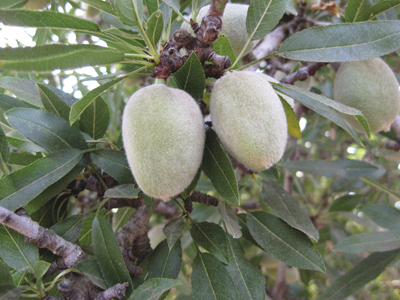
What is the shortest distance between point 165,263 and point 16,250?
39 cm

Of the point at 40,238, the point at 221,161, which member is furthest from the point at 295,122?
the point at 40,238

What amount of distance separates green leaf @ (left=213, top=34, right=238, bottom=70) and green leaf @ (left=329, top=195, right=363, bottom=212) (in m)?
1.03

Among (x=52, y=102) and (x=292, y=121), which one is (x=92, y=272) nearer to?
(x=52, y=102)

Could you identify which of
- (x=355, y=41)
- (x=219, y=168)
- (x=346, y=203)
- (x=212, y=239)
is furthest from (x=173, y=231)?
(x=346, y=203)

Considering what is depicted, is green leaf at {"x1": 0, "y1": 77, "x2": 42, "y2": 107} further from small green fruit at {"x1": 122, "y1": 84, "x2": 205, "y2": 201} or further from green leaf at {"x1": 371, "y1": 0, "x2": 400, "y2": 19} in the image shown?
green leaf at {"x1": 371, "y1": 0, "x2": 400, "y2": 19}

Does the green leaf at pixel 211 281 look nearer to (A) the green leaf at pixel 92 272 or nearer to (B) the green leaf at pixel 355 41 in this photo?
(A) the green leaf at pixel 92 272

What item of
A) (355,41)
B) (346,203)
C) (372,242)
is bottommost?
(346,203)

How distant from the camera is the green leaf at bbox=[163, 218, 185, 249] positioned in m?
0.84

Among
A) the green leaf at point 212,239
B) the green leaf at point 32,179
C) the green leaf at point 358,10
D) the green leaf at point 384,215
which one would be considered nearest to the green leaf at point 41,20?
the green leaf at point 32,179

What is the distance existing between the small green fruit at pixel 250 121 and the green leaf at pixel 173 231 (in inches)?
10.8

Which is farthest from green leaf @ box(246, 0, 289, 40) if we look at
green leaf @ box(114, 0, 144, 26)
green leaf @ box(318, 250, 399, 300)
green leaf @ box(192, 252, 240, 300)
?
green leaf @ box(318, 250, 399, 300)

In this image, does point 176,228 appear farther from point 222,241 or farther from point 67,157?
point 67,157

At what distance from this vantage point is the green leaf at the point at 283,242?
0.86m

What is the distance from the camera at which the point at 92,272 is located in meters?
0.80
